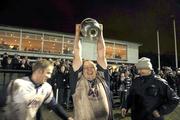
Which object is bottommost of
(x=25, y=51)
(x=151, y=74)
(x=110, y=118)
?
(x=110, y=118)

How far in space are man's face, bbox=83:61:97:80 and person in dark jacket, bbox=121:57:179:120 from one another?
3.30ft

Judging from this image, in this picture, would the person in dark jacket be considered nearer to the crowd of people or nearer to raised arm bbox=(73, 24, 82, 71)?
the crowd of people

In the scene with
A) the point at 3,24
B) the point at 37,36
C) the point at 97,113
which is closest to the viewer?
the point at 97,113

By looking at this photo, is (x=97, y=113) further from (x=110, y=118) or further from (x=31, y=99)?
(x=31, y=99)

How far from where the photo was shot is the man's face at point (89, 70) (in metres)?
4.89

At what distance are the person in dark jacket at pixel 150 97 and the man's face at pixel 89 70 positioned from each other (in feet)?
3.30

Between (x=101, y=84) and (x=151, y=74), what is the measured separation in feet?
3.54

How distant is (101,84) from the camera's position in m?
4.91

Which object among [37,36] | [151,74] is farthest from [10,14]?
[151,74]

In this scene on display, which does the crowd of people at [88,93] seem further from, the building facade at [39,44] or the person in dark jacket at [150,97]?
the building facade at [39,44]

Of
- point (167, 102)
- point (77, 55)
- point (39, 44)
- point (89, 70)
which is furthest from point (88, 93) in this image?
point (39, 44)

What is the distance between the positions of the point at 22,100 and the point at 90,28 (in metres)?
1.54

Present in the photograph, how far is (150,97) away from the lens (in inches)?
212

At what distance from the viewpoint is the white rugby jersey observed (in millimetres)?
4266
